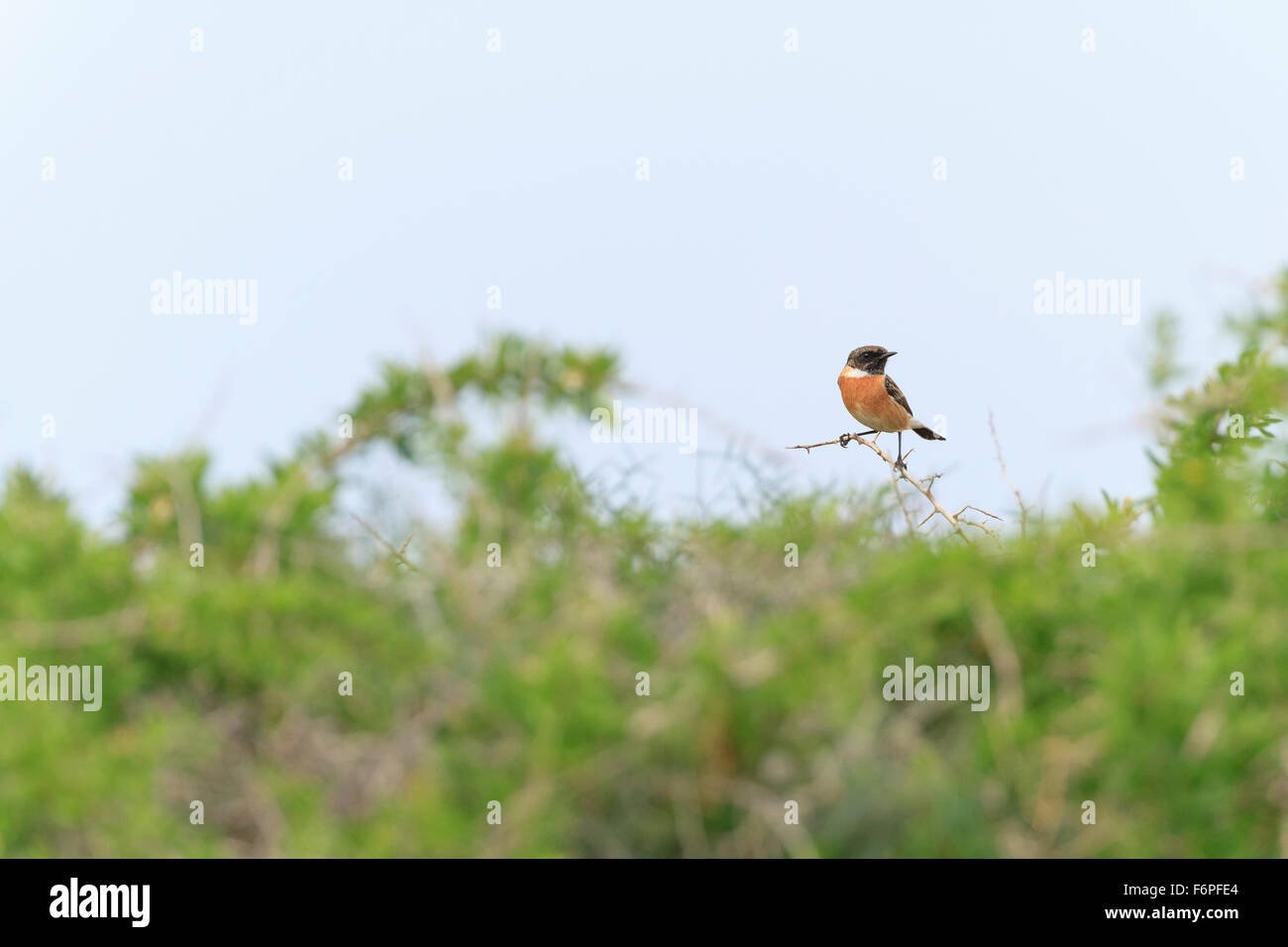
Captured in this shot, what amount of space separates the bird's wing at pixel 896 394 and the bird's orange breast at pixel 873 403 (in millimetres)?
39

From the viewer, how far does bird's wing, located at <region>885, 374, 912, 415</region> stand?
12016mm

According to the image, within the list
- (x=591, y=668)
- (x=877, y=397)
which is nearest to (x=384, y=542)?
(x=591, y=668)

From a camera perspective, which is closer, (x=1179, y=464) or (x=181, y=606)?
(x=181, y=606)

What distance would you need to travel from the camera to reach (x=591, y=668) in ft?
10.2

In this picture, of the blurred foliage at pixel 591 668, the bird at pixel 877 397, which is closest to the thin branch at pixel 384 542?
the blurred foliage at pixel 591 668

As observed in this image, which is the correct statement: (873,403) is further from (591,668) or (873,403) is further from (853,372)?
(591,668)

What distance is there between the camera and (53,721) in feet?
11.2

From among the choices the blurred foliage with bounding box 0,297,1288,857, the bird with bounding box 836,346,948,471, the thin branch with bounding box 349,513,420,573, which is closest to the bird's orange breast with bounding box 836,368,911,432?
the bird with bounding box 836,346,948,471

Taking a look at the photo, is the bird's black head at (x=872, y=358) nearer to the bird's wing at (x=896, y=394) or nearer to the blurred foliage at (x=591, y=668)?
the bird's wing at (x=896, y=394)

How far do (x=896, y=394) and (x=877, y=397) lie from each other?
200mm

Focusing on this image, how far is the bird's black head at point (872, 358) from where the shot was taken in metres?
12.1
